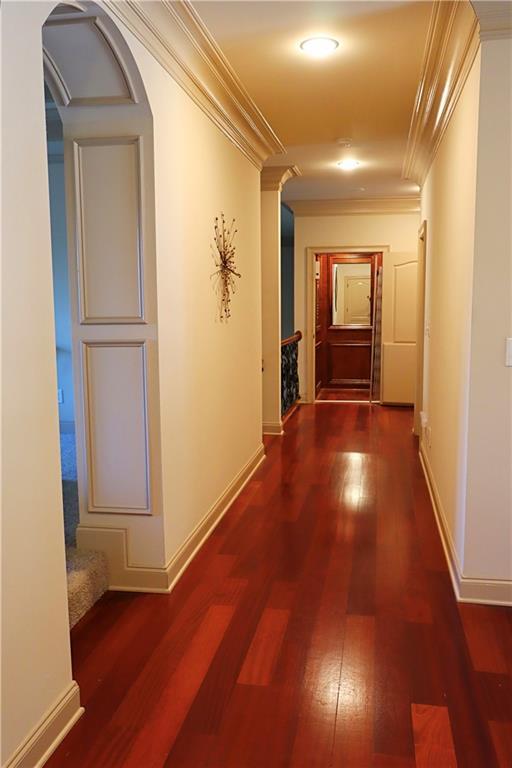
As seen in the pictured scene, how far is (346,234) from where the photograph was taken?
→ 8523 millimetres

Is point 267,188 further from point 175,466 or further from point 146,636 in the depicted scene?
point 146,636

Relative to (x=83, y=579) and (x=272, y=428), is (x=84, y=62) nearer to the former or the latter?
(x=83, y=579)

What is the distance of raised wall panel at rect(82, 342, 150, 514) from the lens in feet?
9.93

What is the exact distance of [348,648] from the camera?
8.61 feet

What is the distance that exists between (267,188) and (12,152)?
16.2ft

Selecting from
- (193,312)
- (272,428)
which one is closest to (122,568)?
(193,312)

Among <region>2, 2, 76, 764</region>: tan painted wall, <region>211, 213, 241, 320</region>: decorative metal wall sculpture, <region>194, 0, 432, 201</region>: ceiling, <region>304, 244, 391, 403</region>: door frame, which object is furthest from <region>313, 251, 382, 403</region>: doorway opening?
<region>2, 2, 76, 764</region>: tan painted wall

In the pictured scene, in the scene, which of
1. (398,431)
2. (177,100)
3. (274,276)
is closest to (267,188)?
(274,276)

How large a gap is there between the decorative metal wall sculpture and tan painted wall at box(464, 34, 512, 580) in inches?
67.8

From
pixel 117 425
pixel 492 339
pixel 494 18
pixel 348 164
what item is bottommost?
pixel 117 425

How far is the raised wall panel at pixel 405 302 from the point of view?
8188 mm

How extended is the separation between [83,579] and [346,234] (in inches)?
258

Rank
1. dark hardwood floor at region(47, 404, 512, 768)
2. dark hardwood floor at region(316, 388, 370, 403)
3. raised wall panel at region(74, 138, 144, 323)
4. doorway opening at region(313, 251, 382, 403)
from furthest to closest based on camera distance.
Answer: doorway opening at region(313, 251, 382, 403) → dark hardwood floor at region(316, 388, 370, 403) → raised wall panel at region(74, 138, 144, 323) → dark hardwood floor at region(47, 404, 512, 768)

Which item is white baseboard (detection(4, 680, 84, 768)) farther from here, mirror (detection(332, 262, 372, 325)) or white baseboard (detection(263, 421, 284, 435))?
mirror (detection(332, 262, 372, 325))
